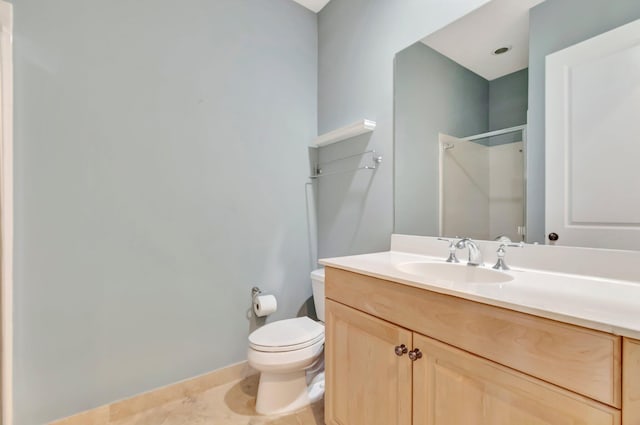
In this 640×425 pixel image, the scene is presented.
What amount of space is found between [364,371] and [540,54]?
4.66 ft

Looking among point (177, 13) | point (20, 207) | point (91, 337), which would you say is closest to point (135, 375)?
point (91, 337)

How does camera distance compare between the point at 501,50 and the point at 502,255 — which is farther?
the point at 501,50

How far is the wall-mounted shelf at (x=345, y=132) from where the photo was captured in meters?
1.74

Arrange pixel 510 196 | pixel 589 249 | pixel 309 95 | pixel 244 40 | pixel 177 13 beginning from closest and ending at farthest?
pixel 589 249 → pixel 510 196 → pixel 177 13 → pixel 244 40 → pixel 309 95

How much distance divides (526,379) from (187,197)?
1699 mm

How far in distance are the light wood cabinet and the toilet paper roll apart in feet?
2.22

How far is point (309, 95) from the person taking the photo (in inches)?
86.4

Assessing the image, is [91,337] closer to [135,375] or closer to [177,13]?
[135,375]

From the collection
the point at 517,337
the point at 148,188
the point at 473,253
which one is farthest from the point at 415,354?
the point at 148,188

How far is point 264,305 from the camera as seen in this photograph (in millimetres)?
1856

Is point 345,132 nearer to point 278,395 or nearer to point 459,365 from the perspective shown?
point 459,365

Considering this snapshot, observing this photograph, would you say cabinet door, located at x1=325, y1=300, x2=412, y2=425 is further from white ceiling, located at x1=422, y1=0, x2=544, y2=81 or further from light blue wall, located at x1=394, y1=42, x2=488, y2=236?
white ceiling, located at x1=422, y1=0, x2=544, y2=81

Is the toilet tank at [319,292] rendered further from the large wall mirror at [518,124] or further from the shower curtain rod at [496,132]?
the shower curtain rod at [496,132]

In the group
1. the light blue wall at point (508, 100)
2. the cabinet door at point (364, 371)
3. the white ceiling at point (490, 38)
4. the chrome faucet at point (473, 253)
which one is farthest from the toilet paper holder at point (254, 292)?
the white ceiling at point (490, 38)
